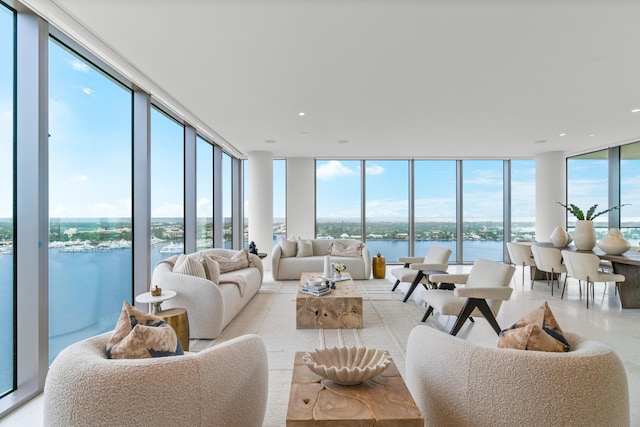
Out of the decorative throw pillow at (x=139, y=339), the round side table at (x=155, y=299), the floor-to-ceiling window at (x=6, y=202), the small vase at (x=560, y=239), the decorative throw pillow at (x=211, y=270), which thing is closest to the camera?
the decorative throw pillow at (x=139, y=339)

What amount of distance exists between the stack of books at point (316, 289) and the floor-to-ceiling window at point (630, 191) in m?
6.96

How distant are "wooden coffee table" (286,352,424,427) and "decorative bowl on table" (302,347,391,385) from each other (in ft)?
0.18

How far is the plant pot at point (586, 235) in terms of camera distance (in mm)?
5078

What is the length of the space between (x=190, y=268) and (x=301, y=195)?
4.95 m

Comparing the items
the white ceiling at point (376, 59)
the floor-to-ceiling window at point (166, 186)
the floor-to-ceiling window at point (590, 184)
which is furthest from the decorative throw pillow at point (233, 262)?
the floor-to-ceiling window at point (590, 184)

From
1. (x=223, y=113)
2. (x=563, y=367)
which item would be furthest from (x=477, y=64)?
(x=223, y=113)

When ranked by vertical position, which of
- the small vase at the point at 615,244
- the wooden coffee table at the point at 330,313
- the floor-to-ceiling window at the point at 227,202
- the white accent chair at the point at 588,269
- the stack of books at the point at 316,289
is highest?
the floor-to-ceiling window at the point at 227,202

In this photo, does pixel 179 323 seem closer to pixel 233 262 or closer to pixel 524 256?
pixel 233 262

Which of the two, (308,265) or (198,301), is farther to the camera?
(308,265)

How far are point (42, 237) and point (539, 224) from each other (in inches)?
368

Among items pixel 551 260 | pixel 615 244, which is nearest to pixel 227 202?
pixel 551 260

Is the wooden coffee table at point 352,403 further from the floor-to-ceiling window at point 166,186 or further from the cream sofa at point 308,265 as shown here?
the cream sofa at point 308,265

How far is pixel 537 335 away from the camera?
133 centimetres

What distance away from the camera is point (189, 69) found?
3221mm
